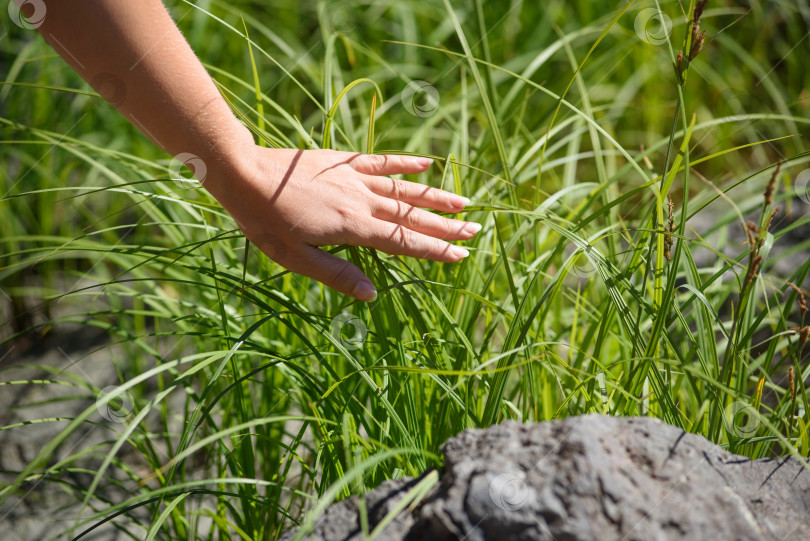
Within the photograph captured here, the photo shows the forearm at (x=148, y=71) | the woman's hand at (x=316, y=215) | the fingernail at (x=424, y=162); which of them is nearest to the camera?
the forearm at (x=148, y=71)

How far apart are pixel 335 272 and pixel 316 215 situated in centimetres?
9

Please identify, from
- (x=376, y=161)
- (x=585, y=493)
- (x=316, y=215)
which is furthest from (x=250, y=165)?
(x=585, y=493)

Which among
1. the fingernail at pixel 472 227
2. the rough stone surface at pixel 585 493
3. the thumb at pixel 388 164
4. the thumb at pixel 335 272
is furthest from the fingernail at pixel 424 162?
the rough stone surface at pixel 585 493

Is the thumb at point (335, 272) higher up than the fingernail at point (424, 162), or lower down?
lower down

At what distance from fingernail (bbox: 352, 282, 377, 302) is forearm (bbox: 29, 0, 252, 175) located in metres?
0.26

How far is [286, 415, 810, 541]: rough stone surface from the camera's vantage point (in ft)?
1.98

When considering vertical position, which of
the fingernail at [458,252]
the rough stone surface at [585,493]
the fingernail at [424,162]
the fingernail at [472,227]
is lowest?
the rough stone surface at [585,493]

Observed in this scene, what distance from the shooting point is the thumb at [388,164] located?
98 centimetres

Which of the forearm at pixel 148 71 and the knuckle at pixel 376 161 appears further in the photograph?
the knuckle at pixel 376 161

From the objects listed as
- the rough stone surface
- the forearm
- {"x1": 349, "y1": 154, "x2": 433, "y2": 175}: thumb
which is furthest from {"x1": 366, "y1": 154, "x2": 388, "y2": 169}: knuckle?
the rough stone surface

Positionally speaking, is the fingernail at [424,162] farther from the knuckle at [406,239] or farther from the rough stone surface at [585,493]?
the rough stone surface at [585,493]

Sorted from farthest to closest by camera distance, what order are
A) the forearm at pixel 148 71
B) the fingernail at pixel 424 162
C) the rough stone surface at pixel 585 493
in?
the fingernail at pixel 424 162 → the forearm at pixel 148 71 → the rough stone surface at pixel 585 493

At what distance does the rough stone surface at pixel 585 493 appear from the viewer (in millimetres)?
603

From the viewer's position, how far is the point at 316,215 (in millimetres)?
882
